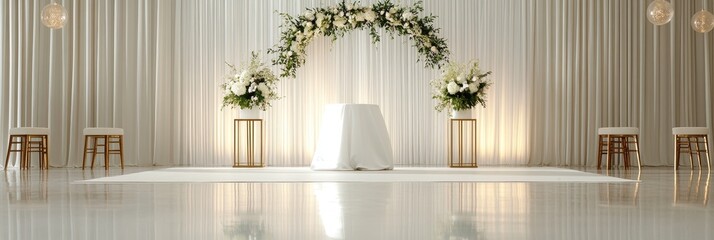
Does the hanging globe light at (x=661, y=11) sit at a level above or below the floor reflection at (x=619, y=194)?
above

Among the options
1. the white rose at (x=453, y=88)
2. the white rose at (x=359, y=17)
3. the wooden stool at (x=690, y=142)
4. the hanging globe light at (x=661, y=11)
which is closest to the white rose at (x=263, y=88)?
the white rose at (x=359, y=17)

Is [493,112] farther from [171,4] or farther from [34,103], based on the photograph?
[34,103]

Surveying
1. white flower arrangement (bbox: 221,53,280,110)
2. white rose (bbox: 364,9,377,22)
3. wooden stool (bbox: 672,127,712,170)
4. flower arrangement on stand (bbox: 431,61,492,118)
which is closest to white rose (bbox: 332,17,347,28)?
white rose (bbox: 364,9,377,22)

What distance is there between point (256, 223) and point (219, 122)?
8.09m

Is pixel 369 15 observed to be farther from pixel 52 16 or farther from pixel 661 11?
pixel 52 16

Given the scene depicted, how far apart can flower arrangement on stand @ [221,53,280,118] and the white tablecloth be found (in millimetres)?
1227

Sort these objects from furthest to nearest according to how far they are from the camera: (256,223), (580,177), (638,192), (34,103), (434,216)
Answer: (34,103)
(580,177)
(638,192)
(434,216)
(256,223)

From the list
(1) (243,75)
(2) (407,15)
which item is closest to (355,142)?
(1) (243,75)

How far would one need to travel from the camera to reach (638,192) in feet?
18.4

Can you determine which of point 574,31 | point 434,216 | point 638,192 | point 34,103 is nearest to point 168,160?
point 34,103

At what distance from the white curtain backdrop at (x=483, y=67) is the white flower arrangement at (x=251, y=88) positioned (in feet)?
2.12

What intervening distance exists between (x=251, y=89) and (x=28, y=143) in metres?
2.56

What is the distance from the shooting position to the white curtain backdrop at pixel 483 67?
11.4 meters

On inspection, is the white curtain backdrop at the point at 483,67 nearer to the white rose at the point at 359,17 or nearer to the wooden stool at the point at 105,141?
the white rose at the point at 359,17
